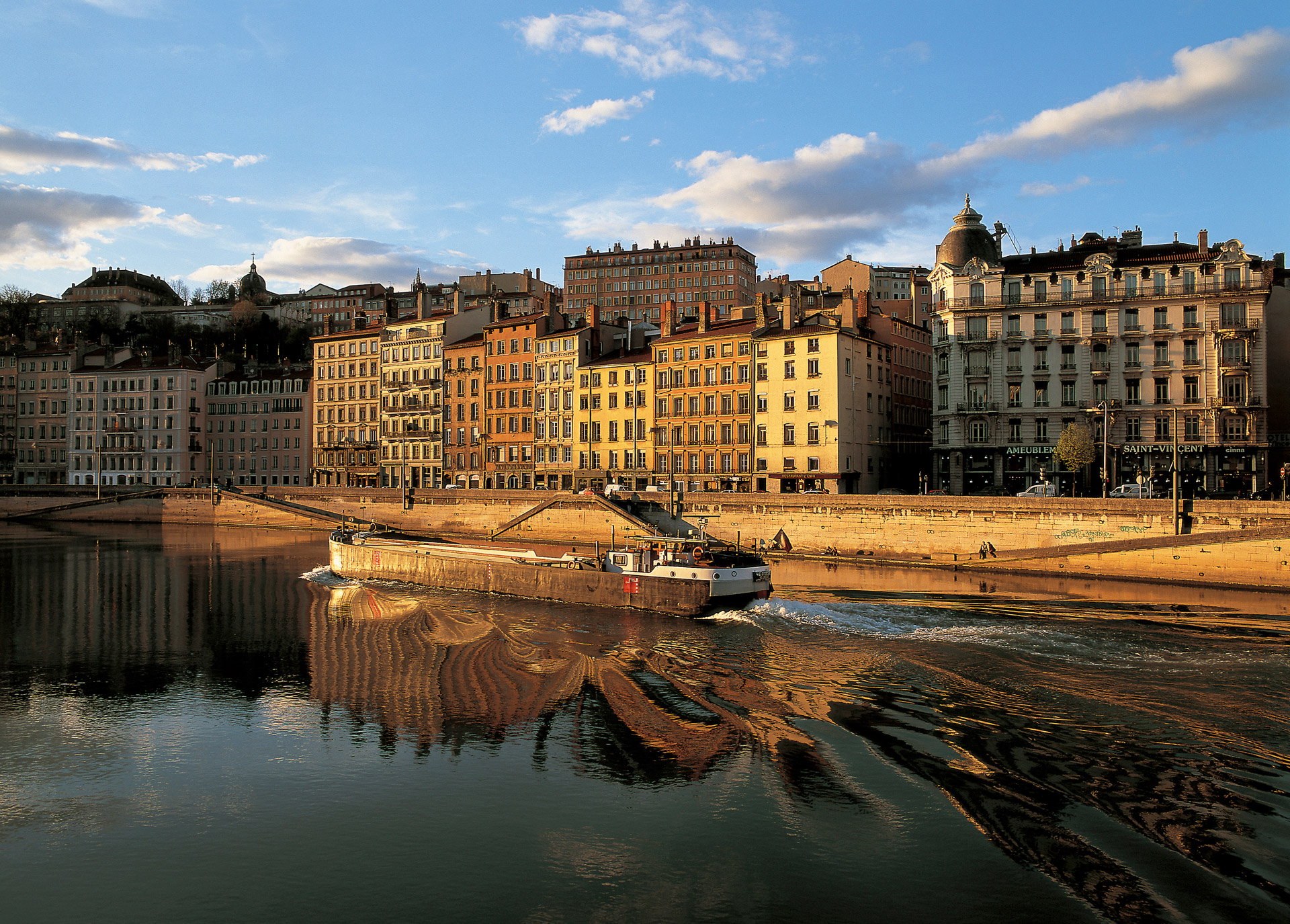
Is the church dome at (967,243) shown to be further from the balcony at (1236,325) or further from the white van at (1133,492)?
the white van at (1133,492)

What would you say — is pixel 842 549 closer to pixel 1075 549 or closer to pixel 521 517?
pixel 1075 549

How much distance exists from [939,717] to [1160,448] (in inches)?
2030

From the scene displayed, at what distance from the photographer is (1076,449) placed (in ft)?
207

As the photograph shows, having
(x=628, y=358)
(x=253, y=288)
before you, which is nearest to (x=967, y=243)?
(x=628, y=358)

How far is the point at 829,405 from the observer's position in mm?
71875

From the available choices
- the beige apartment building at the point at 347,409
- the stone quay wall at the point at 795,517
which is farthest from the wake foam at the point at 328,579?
the beige apartment building at the point at 347,409

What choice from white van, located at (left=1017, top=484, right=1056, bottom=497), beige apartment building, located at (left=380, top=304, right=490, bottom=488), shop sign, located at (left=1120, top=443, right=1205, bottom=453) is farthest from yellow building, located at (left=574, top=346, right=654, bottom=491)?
shop sign, located at (left=1120, top=443, right=1205, bottom=453)

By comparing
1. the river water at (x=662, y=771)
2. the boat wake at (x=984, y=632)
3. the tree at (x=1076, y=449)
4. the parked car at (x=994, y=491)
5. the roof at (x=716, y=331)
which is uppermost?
the roof at (x=716, y=331)

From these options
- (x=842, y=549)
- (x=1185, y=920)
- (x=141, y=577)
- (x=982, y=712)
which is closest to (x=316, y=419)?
(x=141, y=577)

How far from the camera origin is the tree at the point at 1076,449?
63000 mm

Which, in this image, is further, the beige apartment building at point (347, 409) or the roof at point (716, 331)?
the beige apartment building at point (347, 409)

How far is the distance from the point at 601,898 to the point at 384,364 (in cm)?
9324

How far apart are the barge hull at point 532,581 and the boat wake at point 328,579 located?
507 millimetres

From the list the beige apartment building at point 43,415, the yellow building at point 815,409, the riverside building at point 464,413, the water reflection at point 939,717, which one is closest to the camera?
the water reflection at point 939,717
